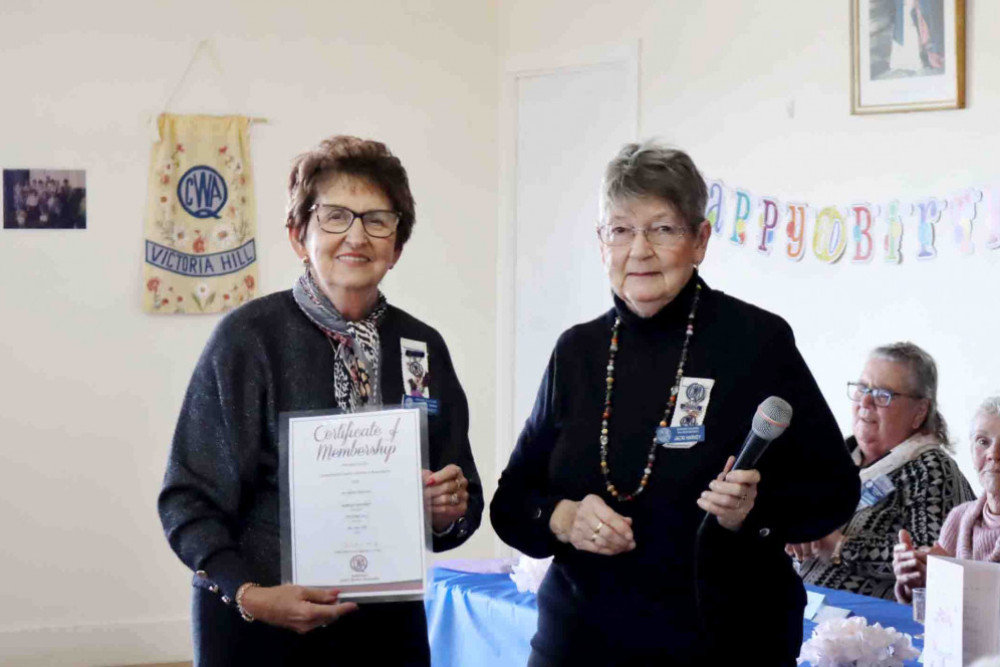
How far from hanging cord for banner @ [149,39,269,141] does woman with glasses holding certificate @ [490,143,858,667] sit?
3.61m

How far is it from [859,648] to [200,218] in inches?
145

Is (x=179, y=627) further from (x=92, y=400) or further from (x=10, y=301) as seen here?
(x=10, y=301)

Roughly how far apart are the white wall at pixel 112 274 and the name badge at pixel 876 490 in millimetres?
2731

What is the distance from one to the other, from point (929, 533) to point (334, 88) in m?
3.31

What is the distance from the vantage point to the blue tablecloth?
290 cm

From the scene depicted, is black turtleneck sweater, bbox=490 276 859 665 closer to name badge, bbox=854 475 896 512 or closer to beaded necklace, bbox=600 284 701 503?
beaded necklace, bbox=600 284 701 503

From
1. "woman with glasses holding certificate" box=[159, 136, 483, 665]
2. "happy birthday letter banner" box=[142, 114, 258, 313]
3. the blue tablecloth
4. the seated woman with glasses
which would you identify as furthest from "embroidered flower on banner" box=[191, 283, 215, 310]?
"woman with glasses holding certificate" box=[159, 136, 483, 665]

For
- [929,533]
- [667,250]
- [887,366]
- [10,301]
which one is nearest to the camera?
[667,250]

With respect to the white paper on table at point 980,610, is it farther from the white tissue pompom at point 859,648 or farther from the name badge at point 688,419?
the name badge at point 688,419

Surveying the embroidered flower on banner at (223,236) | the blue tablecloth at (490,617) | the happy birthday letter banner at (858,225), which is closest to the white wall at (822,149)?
the happy birthday letter banner at (858,225)

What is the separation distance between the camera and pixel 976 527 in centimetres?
311

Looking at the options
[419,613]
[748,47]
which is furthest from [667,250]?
[748,47]

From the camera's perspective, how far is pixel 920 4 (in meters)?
4.10

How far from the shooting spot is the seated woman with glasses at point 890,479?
10.7 ft
